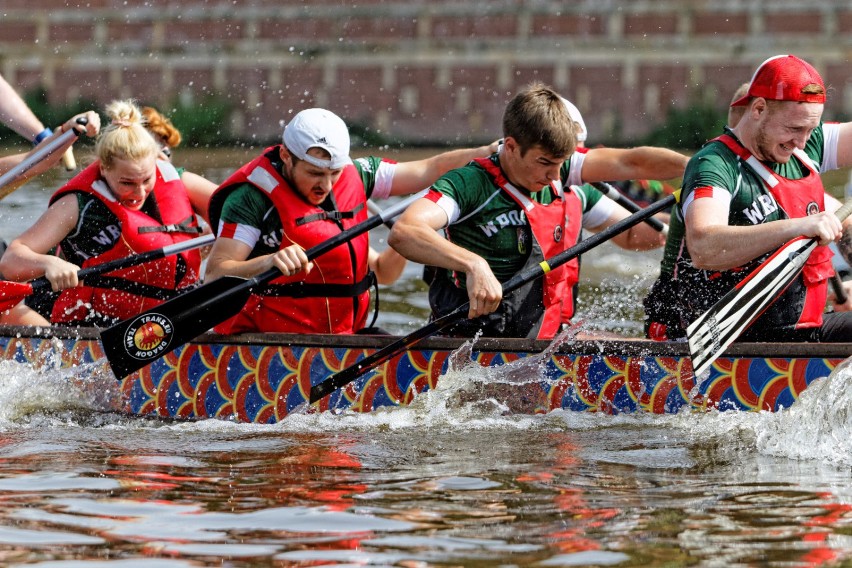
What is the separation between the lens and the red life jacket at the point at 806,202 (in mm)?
5844

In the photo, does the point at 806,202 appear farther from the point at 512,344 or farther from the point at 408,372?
the point at 408,372

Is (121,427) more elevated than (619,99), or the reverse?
(619,99)

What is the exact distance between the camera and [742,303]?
571 centimetres

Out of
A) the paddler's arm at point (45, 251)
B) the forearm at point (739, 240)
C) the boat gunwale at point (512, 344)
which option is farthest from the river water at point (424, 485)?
the forearm at point (739, 240)

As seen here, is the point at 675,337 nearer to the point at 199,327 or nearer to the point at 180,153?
the point at 199,327

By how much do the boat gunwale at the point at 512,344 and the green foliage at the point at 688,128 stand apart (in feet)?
85.6

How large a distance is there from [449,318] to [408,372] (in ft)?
0.98

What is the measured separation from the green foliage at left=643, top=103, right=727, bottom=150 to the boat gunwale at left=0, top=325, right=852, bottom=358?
2608 cm

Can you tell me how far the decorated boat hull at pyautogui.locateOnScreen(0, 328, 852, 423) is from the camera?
582 centimetres

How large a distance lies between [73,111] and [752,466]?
3312 centimetres

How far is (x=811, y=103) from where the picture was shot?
569 cm

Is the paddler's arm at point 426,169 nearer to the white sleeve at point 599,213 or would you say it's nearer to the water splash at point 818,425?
the white sleeve at point 599,213

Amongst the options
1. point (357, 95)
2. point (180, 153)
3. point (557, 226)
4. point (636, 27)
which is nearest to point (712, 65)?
point (636, 27)

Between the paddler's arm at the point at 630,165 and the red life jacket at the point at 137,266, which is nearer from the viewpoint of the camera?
the paddler's arm at the point at 630,165
